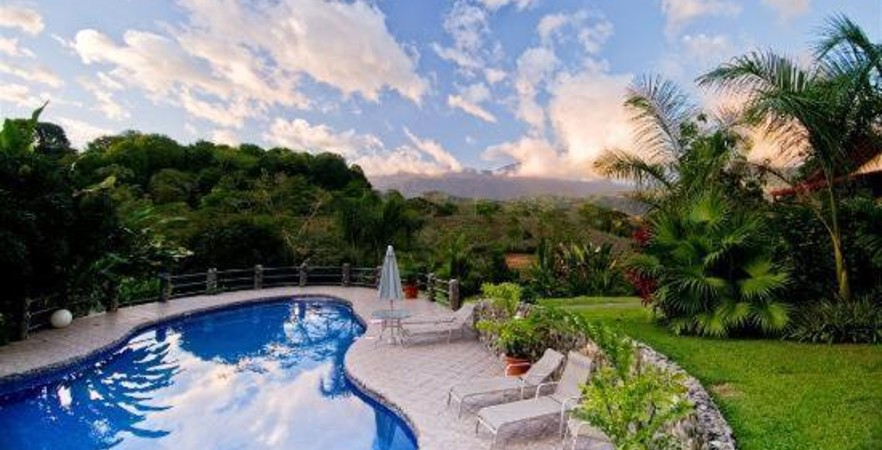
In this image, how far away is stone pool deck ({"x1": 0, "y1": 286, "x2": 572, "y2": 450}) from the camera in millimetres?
7602

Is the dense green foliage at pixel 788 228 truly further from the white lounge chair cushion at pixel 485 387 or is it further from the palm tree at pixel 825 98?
the white lounge chair cushion at pixel 485 387

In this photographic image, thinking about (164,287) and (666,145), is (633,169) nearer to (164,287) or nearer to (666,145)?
(666,145)

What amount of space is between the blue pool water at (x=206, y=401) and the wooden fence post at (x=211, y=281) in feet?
15.7

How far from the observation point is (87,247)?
13750 mm

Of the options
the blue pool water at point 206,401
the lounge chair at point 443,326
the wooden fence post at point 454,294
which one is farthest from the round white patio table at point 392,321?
the wooden fence post at point 454,294

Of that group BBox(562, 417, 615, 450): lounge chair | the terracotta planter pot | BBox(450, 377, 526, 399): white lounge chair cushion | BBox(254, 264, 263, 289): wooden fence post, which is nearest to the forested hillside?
BBox(254, 264, 263, 289): wooden fence post

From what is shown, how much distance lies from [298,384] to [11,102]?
1323 centimetres

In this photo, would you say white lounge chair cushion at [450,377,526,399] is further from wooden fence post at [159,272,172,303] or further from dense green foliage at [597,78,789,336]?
wooden fence post at [159,272,172,303]

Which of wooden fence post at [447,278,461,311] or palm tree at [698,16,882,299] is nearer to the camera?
palm tree at [698,16,882,299]

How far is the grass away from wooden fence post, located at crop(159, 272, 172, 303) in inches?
558

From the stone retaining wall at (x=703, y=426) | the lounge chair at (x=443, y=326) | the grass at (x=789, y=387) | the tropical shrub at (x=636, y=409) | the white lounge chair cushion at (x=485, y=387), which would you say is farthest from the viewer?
the lounge chair at (x=443, y=326)

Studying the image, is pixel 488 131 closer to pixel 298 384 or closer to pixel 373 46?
pixel 373 46

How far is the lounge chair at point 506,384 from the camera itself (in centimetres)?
852

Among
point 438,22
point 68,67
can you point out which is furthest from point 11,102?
point 438,22
